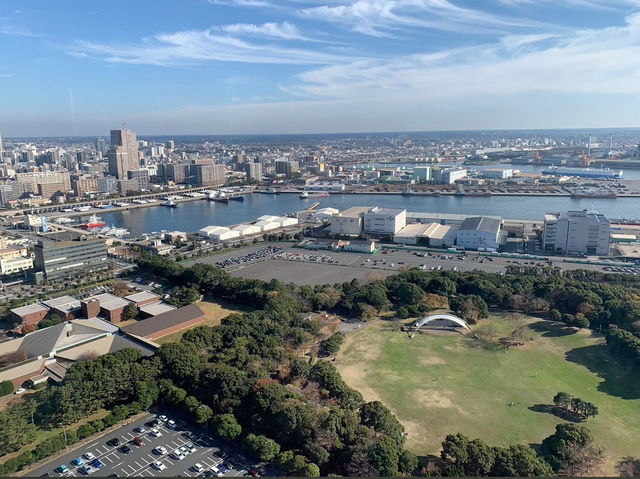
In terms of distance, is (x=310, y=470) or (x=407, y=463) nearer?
(x=310, y=470)

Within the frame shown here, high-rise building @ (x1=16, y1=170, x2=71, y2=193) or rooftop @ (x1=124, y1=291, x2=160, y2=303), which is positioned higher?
high-rise building @ (x1=16, y1=170, x2=71, y2=193)

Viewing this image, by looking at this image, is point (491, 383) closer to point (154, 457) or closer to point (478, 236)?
point (154, 457)

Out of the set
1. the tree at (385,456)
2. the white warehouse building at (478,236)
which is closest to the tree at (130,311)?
→ the tree at (385,456)

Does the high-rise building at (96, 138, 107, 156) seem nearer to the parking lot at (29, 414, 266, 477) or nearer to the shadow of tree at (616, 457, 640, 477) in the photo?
the parking lot at (29, 414, 266, 477)

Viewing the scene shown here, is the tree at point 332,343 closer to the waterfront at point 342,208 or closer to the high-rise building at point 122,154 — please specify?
the waterfront at point 342,208

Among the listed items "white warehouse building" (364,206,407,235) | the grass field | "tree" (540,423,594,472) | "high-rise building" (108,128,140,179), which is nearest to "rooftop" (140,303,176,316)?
the grass field

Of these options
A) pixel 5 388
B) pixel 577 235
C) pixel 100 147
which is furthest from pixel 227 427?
pixel 100 147
